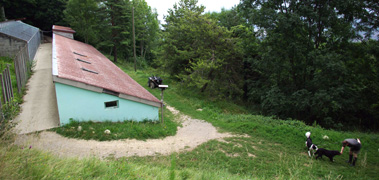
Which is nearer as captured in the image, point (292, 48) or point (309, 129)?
point (309, 129)

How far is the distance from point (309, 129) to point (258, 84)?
986 centimetres

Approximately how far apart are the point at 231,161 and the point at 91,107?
6.40m

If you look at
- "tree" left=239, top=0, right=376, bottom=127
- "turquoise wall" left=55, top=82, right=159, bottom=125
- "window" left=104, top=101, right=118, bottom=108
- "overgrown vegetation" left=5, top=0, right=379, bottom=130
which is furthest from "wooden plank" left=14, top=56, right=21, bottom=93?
"tree" left=239, top=0, right=376, bottom=127

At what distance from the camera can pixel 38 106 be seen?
1059 centimetres

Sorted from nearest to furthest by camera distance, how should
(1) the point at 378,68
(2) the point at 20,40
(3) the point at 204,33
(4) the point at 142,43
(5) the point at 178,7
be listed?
(1) the point at 378,68, (2) the point at 20,40, (3) the point at 204,33, (5) the point at 178,7, (4) the point at 142,43

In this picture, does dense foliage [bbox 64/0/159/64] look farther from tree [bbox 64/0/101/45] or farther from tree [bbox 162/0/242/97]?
tree [bbox 162/0/242/97]

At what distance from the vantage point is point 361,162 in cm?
877

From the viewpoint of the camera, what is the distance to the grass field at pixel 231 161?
12.6 ft

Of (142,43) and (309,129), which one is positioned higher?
(142,43)

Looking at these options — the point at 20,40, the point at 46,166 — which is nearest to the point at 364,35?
the point at 46,166

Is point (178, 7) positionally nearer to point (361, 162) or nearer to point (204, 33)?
point (204, 33)

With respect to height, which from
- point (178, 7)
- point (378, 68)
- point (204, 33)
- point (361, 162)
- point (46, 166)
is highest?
point (178, 7)

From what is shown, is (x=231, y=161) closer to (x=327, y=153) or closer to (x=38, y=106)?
(x=327, y=153)

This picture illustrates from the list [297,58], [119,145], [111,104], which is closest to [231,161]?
[119,145]
